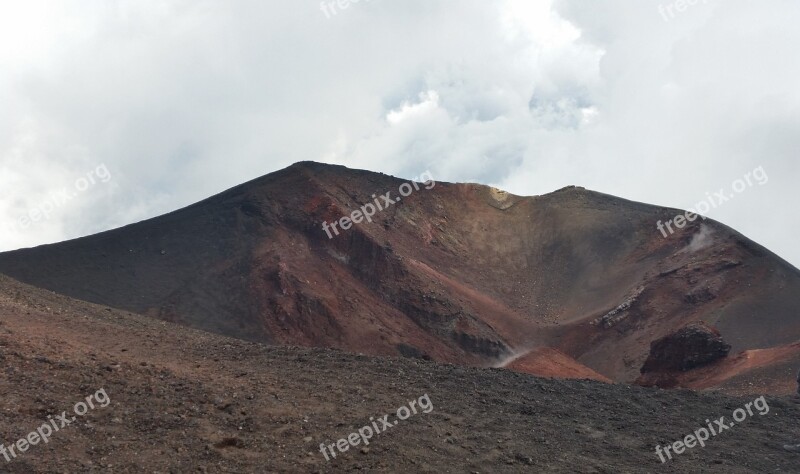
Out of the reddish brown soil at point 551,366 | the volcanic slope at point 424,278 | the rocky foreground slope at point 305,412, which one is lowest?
the rocky foreground slope at point 305,412

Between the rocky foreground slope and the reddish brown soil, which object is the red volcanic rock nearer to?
the reddish brown soil

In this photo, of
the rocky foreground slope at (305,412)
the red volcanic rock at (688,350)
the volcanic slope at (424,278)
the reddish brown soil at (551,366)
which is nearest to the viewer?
the rocky foreground slope at (305,412)

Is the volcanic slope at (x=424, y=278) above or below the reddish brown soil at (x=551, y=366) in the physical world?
above

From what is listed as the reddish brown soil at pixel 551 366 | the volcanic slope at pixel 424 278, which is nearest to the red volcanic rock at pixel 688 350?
the volcanic slope at pixel 424 278

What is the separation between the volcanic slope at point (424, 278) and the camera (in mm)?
28078

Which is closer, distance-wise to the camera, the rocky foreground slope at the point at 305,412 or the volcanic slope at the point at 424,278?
the rocky foreground slope at the point at 305,412

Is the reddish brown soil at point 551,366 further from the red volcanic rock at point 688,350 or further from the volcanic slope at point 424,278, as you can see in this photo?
the red volcanic rock at point 688,350

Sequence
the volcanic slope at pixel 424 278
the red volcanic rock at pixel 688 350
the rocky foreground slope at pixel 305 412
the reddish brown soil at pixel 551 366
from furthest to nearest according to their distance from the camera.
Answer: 1. the reddish brown soil at pixel 551 366
2. the volcanic slope at pixel 424 278
3. the red volcanic rock at pixel 688 350
4. the rocky foreground slope at pixel 305 412

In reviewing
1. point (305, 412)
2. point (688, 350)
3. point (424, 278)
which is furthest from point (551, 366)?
point (305, 412)

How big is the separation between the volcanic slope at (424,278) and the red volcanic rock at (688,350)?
3.51 ft

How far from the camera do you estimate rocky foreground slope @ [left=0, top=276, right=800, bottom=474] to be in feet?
36.6

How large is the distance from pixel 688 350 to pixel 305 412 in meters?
19.6

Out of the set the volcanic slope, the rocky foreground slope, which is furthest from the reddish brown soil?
the rocky foreground slope

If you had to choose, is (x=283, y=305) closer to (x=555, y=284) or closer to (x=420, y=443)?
(x=420, y=443)
